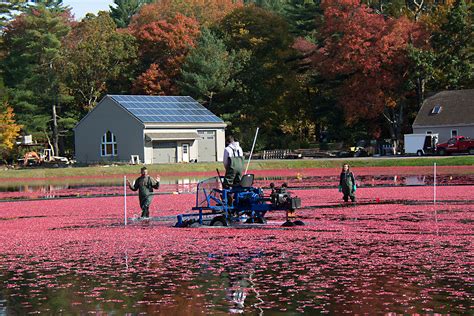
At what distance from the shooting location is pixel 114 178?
66750 millimetres

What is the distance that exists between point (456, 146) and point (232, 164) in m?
58.1

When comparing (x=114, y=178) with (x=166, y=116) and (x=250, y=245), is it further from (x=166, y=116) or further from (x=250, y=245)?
(x=250, y=245)

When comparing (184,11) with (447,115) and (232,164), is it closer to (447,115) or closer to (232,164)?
(447,115)

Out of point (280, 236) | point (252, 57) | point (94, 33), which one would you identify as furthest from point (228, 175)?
point (94, 33)

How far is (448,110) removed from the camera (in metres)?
84.2

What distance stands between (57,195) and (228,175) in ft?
70.5

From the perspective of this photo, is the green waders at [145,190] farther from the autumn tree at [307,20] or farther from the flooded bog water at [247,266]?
the autumn tree at [307,20]

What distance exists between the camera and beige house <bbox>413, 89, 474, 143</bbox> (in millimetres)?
84188

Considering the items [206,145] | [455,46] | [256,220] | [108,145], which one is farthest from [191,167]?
[256,220]

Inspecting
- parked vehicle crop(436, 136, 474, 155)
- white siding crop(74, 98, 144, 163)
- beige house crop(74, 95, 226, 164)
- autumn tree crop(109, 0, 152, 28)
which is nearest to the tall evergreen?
parked vehicle crop(436, 136, 474, 155)

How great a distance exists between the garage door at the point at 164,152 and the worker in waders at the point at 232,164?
57.6 m

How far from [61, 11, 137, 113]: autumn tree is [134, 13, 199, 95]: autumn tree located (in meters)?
1.59

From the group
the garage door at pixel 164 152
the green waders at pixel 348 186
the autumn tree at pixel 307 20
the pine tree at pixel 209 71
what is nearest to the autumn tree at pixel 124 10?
the autumn tree at pixel 307 20

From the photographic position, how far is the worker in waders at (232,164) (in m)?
24.4
